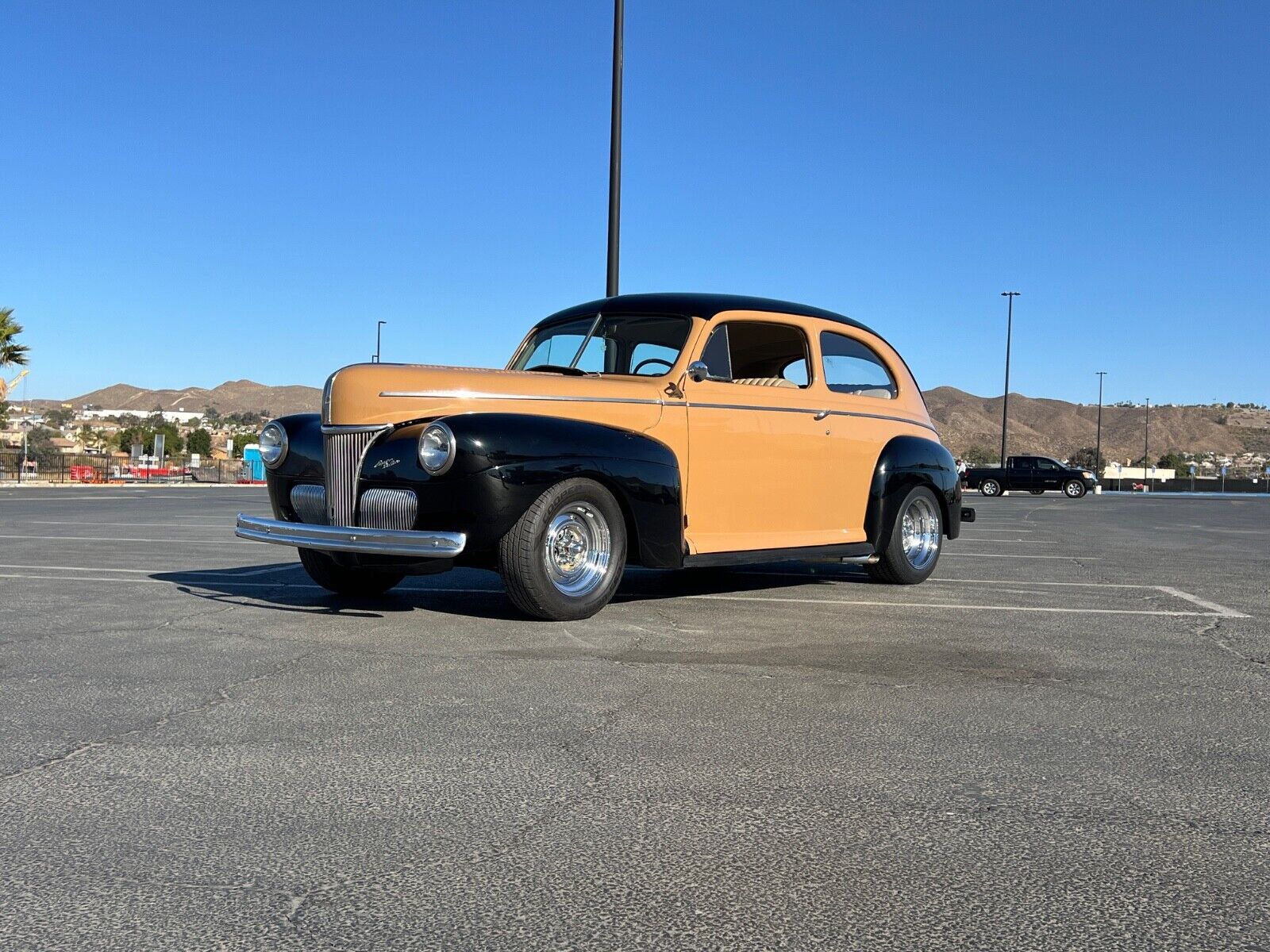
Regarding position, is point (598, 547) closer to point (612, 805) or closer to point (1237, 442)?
point (612, 805)

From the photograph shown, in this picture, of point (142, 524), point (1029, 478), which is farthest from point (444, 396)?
point (1029, 478)

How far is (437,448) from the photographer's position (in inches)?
241

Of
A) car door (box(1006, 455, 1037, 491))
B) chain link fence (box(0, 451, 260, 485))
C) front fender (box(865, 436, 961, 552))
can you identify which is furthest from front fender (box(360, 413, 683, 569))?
chain link fence (box(0, 451, 260, 485))

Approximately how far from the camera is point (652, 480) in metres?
6.78

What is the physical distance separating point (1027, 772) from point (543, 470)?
10.7 feet

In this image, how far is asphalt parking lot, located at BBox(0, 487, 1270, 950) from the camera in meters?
2.51

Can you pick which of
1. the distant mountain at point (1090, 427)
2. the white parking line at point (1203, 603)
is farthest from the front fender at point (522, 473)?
the distant mountain at point (1090, 427)

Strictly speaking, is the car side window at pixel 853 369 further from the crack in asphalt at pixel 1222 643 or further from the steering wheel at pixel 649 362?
the crack in asphalt at pixel 1222 643

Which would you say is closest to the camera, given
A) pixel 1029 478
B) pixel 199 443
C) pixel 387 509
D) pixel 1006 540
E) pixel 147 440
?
pixel 387 509

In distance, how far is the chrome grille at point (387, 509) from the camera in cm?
622

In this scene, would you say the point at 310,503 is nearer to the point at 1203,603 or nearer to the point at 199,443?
the point at 1203,603

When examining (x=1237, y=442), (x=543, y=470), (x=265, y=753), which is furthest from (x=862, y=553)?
(x=1237, y=442)

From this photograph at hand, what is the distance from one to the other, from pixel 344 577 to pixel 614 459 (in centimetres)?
217

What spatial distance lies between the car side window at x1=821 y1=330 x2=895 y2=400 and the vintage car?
19 millimetres
